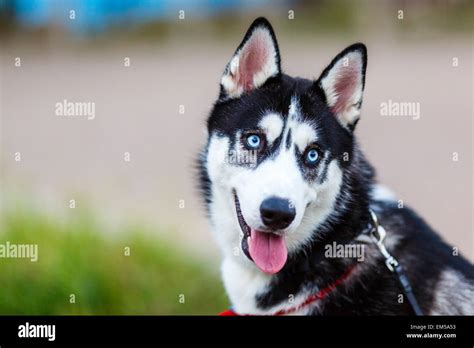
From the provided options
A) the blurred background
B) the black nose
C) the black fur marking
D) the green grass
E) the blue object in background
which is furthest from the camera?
the blue object in background

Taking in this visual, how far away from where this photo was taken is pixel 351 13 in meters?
5.38

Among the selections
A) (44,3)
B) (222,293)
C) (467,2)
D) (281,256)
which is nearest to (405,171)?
(467,2)

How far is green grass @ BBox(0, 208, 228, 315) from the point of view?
3.52 metres

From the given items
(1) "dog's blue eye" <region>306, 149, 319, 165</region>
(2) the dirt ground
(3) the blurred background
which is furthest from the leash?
(2) the dirt ground

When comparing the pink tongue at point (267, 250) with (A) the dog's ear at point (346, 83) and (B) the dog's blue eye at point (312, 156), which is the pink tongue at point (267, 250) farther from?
(A) the dog's ear at point (346, 83)

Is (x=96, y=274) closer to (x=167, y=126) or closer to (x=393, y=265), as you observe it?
(x=393, y=265)

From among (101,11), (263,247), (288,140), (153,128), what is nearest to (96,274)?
(263,247)

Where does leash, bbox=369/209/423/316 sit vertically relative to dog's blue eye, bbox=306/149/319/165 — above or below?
below

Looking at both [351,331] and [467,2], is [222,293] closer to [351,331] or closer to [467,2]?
[351,331]

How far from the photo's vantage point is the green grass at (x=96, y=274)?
3520mm

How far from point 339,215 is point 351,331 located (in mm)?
447

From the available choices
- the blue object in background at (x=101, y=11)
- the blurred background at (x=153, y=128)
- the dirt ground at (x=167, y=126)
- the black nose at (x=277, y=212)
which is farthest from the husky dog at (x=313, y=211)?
the blue object in background at (x=101, y=11)

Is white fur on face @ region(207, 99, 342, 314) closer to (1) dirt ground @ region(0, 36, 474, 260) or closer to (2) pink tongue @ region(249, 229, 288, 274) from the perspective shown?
(2) pink tongue @ region(249, 229, 288, 274)

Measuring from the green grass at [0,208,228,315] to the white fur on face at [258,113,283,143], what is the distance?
1.38 m
